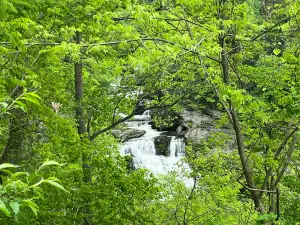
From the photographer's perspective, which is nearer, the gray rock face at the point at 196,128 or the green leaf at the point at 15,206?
the green leaf at the point at 15,206

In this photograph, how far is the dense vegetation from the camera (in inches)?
158

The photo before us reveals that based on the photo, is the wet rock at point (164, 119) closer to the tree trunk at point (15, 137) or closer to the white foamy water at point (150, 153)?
the white foamy water at point (150, 153)

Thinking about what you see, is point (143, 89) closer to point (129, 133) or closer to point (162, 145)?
point (162, 145)

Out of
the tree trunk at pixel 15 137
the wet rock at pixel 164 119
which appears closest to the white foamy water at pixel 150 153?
the wet rock at pixel 164 119

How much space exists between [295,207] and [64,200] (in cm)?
325

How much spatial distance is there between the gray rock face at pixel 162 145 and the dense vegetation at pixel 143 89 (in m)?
9.77

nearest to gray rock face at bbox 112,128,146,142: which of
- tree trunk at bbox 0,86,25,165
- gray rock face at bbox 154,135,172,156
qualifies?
gray rock face at bbox 154,135,172,156

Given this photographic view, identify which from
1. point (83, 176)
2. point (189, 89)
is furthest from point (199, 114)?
point (83, 176)

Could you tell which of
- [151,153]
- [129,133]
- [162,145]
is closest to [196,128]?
[162,145]

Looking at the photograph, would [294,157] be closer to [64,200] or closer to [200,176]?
[200,176]

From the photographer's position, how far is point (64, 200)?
4965mm

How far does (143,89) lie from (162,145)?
9.93m

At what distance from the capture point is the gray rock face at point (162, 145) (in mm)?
18828

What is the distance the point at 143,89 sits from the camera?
9.30 m
